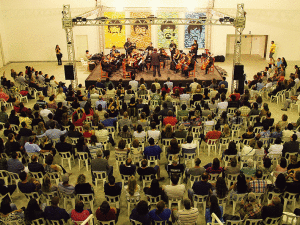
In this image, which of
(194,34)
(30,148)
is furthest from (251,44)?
(30,148)

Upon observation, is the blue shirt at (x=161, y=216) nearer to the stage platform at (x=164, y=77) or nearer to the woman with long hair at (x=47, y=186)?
the woman with long hair at (x=47, y=186)

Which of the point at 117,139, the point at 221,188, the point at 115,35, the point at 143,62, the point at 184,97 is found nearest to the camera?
the point at 221,188

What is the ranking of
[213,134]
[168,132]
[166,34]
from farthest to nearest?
[166,34]
[213,134]
[168,132]

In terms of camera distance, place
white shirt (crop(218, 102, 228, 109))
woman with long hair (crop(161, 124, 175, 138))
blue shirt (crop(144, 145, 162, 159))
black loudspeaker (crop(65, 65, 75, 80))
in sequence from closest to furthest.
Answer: blue shirt (crop(144, 145, 162, 159)) → woman with long hair (crop(161, 124, 175, 138)) → white shirt (crop(218, 102, 228, 109)) → black loudspeaker (crop(65, 65, 75, 80))

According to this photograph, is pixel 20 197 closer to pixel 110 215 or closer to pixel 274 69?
pixel 110 215

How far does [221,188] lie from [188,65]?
9.56 metres

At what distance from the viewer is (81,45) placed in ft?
66.5

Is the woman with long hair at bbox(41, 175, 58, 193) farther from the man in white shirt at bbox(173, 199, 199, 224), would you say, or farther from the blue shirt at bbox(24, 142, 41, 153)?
the man in white shirt at bbox(173, 199, 199, 224)

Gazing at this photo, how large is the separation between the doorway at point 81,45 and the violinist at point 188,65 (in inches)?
294

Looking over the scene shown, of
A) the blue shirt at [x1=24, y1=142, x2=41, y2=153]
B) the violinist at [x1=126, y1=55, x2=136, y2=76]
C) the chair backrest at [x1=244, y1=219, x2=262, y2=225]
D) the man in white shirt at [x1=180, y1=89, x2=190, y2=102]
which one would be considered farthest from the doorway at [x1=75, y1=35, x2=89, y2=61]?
the chair backrest at [x1=244, y1=219, x2=262, y2=225]

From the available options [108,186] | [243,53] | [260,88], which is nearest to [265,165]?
[108,186]

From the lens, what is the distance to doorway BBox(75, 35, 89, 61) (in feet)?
66.1

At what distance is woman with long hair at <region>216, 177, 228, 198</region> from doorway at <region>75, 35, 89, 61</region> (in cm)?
1568

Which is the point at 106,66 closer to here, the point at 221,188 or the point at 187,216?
the point at 221,188
